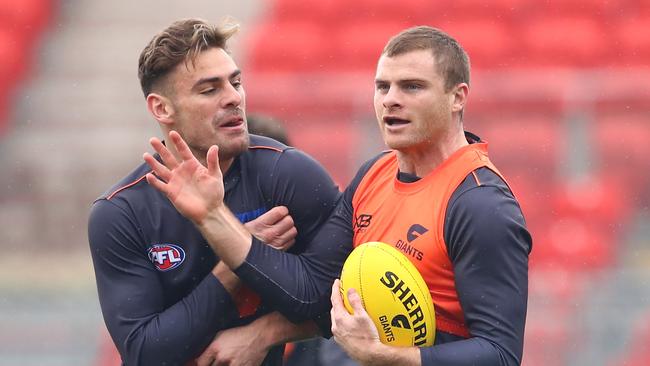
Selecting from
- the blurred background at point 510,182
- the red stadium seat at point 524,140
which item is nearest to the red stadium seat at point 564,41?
the blurred background at point 510,182

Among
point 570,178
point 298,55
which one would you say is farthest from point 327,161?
point 298,55

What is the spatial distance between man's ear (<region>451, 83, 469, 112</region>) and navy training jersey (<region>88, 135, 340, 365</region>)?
592mm

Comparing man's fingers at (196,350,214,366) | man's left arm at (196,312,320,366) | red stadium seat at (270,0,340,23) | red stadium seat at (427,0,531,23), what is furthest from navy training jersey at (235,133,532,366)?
red stadium seat at (270,0,340,23)

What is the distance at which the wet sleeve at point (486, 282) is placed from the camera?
3.21 meters

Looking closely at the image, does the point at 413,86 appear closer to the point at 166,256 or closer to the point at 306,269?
the point at 306,269

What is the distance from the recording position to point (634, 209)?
25.8 ft

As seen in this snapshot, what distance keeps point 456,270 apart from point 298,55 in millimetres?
8209

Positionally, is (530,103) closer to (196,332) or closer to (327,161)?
(327,161)

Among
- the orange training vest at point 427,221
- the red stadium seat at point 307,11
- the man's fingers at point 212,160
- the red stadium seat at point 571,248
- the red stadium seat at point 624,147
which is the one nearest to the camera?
the orange training vest at point 427,221

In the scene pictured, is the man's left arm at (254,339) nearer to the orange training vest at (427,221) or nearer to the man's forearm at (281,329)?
the man's forearm at (281,329)

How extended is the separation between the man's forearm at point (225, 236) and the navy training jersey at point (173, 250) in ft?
0.60

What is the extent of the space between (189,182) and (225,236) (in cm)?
21

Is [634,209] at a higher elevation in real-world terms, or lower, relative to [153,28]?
lower

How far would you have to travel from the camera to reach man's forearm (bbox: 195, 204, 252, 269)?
3426 millimetres
